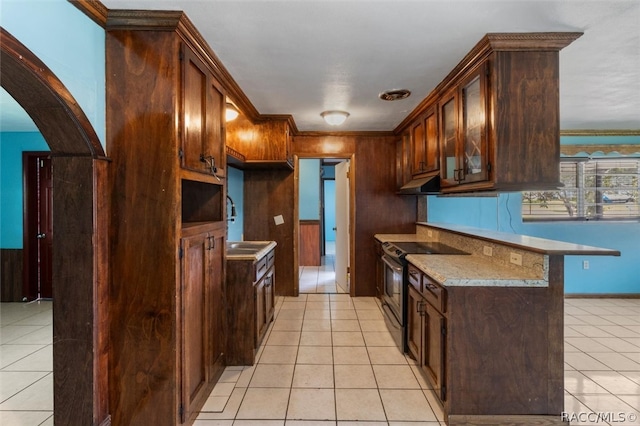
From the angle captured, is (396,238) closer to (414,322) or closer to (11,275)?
(414,322)

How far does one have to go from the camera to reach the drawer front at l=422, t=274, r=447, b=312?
75.1 inches

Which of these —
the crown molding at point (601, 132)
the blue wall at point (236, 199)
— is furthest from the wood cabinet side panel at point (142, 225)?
the crown molding at point (601, 132)

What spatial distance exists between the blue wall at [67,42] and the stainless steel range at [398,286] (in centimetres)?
230

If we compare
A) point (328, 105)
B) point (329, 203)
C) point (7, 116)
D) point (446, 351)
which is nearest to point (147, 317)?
point (446, 351)

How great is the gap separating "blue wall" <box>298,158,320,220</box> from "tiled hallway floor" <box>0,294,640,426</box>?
3290 millimetres

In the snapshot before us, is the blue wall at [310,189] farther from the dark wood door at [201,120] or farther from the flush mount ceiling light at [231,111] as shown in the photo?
the dark wood door at [201,120]

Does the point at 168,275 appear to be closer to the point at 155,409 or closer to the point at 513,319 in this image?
the point at 155,409

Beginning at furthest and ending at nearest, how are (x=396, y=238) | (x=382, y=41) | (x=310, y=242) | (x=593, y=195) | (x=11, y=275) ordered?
1. (x=310, y=242)
2. (x=593, y=195)
3. (x=11, y=275)
4. (x=396, y=238)
5. (x=382, y=41)

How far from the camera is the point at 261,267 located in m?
2.81

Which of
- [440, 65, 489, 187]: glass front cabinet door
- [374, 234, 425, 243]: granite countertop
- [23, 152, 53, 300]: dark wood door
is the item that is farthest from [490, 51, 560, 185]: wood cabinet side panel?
[23, 152, 53, 300]: dark wood door

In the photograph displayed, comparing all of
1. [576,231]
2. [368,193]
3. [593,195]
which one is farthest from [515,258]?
[593,195]

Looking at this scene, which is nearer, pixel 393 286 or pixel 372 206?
pixel 393 286

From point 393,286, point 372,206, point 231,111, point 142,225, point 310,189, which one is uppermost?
point 231,111

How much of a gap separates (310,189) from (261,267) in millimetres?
4000
